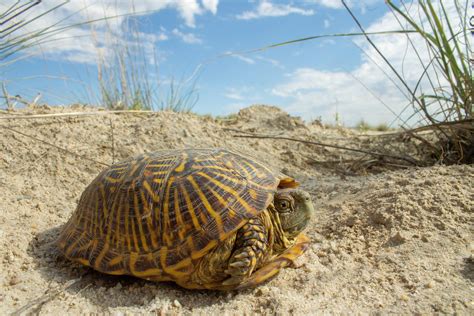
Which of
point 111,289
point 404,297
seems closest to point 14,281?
point 111,289

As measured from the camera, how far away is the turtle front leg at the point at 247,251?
83.4 inches

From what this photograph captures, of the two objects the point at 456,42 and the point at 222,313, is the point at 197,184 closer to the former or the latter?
the point at 222,313

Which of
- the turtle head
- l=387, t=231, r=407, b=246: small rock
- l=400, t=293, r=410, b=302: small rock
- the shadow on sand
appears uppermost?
the turtle head

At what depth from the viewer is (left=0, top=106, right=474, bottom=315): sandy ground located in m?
2.10

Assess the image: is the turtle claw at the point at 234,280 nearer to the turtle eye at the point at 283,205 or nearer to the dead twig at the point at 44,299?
the turtle eye at the point at 283,205

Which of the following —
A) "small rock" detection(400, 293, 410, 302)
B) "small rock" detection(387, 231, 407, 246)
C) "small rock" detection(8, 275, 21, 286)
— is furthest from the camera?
"small rock" detection(387, 231, 407, 246)

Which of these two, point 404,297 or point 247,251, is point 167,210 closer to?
point 247,251

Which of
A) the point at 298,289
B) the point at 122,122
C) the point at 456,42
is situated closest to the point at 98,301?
the point at 298,289

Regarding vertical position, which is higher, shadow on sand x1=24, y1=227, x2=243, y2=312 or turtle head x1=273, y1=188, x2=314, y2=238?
turtle head x1=273, y1=188, x2=314, y2=238

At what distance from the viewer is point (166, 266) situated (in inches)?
87.2

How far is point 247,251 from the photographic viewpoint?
84.7 inches

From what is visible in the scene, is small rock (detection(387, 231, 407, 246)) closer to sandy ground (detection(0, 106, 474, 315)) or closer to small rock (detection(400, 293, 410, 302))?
sandy ground (detection(0, 106, 474, 315))

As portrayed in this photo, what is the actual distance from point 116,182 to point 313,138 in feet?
13.4

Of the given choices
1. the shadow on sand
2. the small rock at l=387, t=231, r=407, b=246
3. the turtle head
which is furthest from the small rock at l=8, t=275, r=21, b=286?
the small rock at l=387, t=231, r=407, b=246
